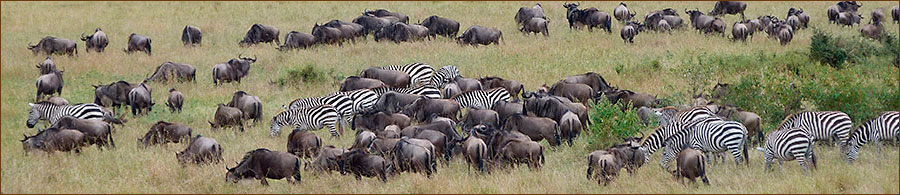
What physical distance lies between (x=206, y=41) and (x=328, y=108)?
50.5 ft

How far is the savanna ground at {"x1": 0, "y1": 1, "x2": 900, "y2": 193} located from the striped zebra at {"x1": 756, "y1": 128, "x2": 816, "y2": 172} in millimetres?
203

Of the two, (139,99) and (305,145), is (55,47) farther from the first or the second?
(305,145)

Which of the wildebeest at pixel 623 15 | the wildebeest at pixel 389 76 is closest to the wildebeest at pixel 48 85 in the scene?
the wildebeest at pixel 389 76

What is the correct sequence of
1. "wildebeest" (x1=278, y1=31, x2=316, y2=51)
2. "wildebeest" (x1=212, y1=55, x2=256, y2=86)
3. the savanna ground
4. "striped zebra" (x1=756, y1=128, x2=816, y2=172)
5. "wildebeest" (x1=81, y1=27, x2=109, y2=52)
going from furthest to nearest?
"wildebeest" (x1=81, y1=27, x2=109, y2=52) < "wildebeest" (x1=278, y1=31, x2=316, y2=51) < "wildebeest" (x1=212, y1=55, x2=256, y2=86) < the savanna ground < "striped zebra" (x1=756, y1=128, x2=816, y2=172)

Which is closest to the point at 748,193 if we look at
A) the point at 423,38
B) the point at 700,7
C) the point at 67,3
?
the point at 423,38

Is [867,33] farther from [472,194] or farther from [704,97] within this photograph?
[472,194]

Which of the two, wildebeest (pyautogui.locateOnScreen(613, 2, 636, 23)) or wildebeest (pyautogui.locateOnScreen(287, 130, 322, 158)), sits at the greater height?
wildebeest (pyautogui.locateOnScreen(287, 130, 322, 158))

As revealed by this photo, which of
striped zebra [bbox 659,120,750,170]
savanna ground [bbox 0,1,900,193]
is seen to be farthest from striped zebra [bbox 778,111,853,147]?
striped zebra [bbox 659,120,750,170]

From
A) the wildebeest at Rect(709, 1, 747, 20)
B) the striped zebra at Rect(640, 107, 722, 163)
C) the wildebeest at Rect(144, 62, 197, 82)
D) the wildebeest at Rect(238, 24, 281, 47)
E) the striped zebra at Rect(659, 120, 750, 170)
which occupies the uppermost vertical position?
the striped zebra at Rect(659, 120, 750, 170)

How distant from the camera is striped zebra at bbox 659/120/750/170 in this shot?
1297 cm

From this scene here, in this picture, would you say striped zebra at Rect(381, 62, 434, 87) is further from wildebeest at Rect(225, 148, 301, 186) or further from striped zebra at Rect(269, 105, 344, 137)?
wildebeest at Rect(225, 148, 301, 186)

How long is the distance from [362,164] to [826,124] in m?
6.84

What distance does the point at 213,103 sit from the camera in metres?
20.7

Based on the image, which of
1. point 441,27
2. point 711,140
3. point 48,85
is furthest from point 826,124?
point 441,27
